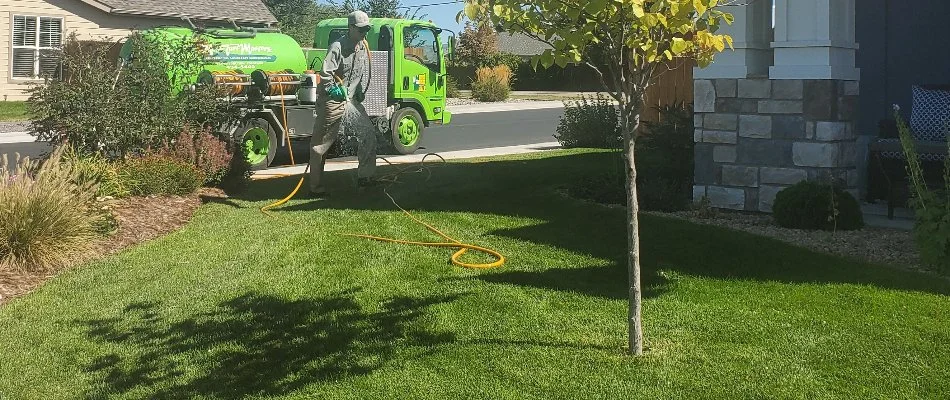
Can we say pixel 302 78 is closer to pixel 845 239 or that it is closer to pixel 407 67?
pixel 407 67

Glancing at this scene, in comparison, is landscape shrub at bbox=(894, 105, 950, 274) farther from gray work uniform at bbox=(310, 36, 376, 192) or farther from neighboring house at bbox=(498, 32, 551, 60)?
neighboring house at bbox=(498, 32, 551, 60)

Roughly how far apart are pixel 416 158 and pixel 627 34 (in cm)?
1229

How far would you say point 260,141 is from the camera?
15.9 metres

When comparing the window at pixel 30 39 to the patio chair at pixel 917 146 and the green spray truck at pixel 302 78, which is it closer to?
the green spray truck at pixel 302 78

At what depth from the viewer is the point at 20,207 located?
8.26 meters

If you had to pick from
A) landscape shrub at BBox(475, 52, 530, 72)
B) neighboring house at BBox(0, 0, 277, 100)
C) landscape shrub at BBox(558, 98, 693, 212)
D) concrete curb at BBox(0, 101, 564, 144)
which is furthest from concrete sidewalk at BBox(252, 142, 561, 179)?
landscape shrub at BBox(475, 52, 530, 72)

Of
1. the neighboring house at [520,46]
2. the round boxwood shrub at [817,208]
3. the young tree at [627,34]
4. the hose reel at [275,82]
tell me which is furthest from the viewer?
the neighboring house at [520,46]

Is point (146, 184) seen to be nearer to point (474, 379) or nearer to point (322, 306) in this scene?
point (322, 306)

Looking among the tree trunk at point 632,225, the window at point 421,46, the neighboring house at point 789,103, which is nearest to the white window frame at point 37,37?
the window at point 421,46

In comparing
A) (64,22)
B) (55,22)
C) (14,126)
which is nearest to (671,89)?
(14,126)

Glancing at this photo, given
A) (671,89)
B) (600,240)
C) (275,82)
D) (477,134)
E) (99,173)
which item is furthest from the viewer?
(477,134)

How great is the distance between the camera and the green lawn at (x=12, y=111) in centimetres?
2597

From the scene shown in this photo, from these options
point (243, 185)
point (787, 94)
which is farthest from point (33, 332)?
point (787, 94)

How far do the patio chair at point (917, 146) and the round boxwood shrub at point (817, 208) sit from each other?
2.81 feet
